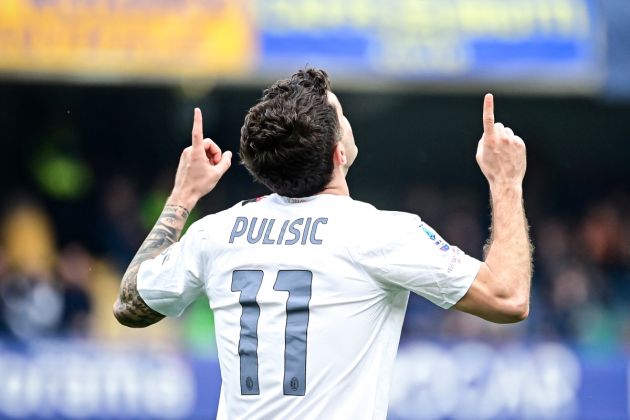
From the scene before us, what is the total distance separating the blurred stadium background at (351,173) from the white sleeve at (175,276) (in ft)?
18.8

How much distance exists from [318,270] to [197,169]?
0.76m

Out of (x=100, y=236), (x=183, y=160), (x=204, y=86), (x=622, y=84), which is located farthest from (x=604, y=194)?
(x=183, y=160)

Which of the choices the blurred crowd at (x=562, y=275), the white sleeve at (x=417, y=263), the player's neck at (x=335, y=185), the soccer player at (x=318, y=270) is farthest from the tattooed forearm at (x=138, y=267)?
the blurred crowd at (x=562, y=275)

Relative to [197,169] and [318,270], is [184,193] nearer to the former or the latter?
[197,169]

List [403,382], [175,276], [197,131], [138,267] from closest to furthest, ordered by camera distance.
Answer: [175,276]
[138,267]
[197,131]
[403,382]

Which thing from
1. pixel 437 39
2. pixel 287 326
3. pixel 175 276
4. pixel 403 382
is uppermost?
pixel 437 39

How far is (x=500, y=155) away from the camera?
3455 mm

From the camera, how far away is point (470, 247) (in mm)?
11766

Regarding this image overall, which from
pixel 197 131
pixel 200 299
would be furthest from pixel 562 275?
pixel 197 131

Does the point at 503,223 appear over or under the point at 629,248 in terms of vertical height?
under

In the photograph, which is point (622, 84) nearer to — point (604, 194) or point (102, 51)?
point (604, 194)

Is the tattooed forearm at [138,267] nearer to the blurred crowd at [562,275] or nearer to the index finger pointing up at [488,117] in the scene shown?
the index finger pointing up at [488,117]

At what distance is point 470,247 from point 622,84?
2277mm

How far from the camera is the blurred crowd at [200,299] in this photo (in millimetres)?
10125
